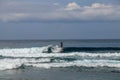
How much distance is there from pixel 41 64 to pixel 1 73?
17.1 ft

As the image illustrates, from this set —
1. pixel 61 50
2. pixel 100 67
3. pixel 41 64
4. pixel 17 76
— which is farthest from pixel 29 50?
pixel 17 76

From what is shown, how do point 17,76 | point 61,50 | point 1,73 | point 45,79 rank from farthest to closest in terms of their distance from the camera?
point 61,50 < point 1,73 < point 17,76 < point 45,79

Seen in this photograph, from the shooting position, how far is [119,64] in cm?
2972

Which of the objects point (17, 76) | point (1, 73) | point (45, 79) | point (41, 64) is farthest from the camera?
point (41, 64)

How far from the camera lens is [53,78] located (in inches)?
931

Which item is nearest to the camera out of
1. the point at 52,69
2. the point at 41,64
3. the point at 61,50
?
the point at 52,69

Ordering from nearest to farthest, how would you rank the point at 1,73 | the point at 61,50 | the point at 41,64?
the point at 1,73
the point at 41,64
the point at 61,50

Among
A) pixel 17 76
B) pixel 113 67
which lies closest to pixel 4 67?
pixel 17 76

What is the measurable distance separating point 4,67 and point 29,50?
17.4 metres

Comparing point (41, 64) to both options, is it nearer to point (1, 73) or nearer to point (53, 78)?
point (1, 73)

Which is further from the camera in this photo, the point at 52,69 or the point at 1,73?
the point at 52,69

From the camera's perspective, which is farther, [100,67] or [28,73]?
[100,67]

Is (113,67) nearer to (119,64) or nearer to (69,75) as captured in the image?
(119,64)

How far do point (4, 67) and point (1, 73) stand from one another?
110 inches
